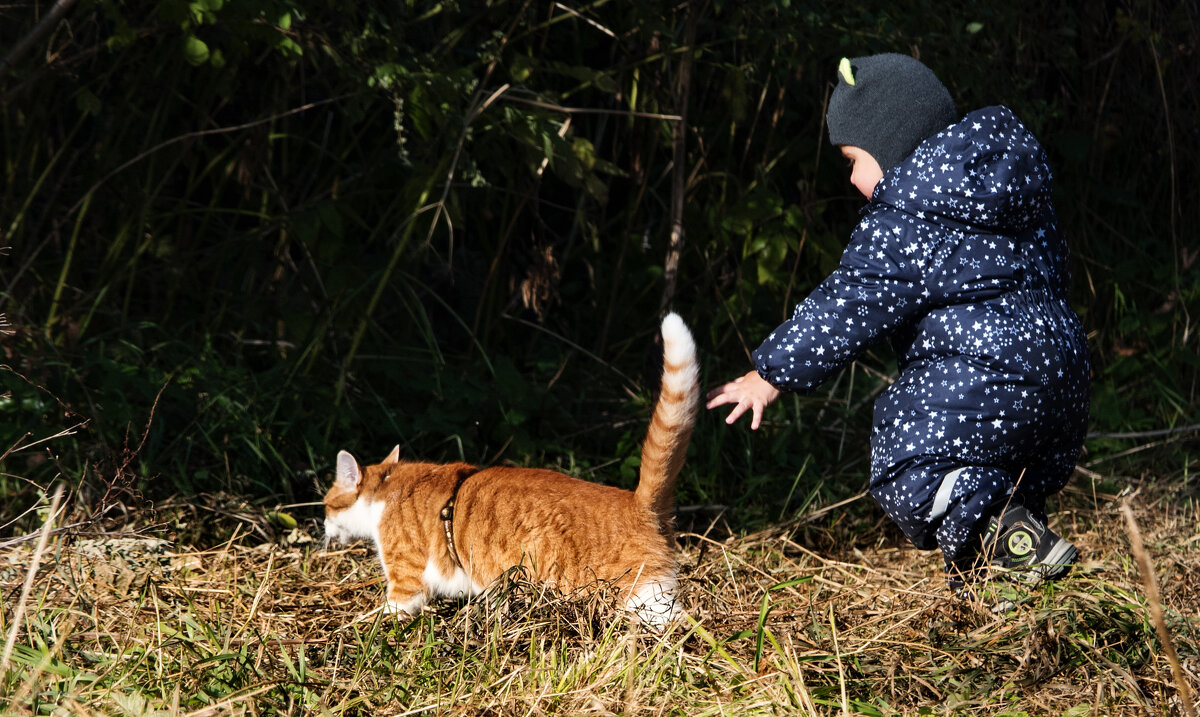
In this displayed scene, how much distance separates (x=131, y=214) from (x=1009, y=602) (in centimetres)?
326

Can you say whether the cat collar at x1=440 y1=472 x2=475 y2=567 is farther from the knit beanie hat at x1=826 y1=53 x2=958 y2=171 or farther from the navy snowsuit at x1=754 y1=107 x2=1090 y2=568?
the knit beanie hat at x1=826 y1=53 x2=958 y2=171

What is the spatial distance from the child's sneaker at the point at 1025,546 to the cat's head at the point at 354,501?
1.58m

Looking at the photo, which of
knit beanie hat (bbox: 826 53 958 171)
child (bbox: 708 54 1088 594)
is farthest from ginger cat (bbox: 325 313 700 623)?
knit beanie hat (bbox: 826 53 958 171)

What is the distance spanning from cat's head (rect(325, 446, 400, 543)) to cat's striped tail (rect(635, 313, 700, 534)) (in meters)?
0.85

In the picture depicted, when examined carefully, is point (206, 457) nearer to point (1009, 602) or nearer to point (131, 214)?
point (131, 214)

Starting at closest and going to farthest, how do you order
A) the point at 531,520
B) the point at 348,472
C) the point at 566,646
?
the point at 566,646
the point at 531,520
the point at 348,472

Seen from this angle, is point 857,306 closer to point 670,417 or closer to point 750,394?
point 750,394

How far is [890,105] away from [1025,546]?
1055 millimetres

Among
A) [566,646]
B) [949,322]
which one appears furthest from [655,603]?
[949,322]

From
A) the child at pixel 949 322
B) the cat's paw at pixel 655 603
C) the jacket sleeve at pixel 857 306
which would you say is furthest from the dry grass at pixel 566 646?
the jacket sleeve at pixel 857 306

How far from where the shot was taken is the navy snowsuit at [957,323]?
2369 millimetres

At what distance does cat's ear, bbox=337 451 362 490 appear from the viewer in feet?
9.82

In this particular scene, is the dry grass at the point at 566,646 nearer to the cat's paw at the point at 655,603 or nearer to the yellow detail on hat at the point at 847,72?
the cat's paw at the point at 655,603

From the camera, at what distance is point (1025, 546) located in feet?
8.11
